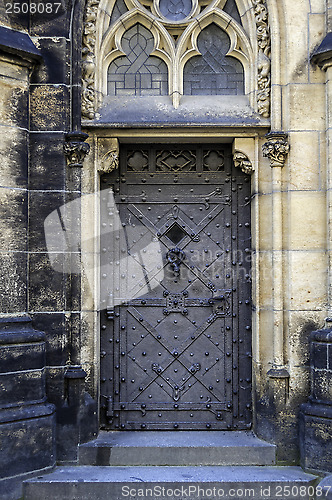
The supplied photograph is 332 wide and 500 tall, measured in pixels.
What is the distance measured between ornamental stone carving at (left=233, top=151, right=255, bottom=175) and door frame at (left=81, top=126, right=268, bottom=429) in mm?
22

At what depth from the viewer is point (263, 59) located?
4527mm

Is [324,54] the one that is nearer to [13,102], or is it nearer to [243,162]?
[243,162]

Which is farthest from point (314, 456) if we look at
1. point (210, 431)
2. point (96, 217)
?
point (96, 217)

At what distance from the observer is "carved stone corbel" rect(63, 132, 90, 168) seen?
14.1 ft

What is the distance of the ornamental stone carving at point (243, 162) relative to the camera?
181 inches

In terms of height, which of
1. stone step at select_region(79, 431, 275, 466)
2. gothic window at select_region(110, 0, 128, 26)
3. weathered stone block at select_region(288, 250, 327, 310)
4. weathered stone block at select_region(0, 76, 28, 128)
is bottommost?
stone step at select_region(79, 431, 275, 466)

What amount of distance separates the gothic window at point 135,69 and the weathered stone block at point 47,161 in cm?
85

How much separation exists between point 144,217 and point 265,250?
1.23 metres

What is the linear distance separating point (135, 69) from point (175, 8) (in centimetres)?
70

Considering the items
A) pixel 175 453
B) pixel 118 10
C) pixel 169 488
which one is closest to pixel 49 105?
pixel 118 10

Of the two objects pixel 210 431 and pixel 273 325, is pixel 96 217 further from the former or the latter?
pixel 210 431

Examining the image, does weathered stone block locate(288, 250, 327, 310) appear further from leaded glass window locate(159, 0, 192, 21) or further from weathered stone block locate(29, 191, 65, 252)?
leaded glass window locate(159, 0, 192, 21)

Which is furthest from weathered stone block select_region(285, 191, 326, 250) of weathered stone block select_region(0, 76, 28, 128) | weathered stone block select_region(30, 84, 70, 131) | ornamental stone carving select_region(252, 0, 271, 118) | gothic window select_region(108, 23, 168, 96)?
weathered stone block select_region(0, 76, 28, 128)

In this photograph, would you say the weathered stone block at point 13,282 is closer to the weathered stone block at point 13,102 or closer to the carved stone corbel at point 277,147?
the weathered stone block at point 13,102
